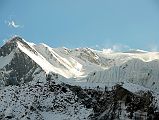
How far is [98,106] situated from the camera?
53.7 meters

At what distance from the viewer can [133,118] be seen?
146 feet

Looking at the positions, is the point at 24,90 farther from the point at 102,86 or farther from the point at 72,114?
the point at 102,86

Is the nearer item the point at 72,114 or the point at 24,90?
the point at 72,114

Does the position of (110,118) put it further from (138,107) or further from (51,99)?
(51,99)

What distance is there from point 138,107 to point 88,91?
14305 millimetres

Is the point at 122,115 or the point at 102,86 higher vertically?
the point at 102,86

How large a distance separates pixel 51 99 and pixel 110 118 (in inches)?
453

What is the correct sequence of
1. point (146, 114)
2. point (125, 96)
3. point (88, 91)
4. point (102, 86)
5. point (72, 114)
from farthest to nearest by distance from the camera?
point (102, 86) < point (88, 91) < point (72, 114) < point (125, 96) < point (146, 114)

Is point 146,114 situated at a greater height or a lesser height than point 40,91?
lesser

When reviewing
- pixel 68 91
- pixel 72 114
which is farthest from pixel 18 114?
pixel 68 91

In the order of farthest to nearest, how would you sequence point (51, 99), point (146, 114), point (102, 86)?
point (102, 86) → point (51, 99) → point (146, 114)

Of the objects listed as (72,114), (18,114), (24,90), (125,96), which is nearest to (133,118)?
(125,96)

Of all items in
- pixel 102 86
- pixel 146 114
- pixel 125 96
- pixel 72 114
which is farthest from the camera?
pixel 102 86

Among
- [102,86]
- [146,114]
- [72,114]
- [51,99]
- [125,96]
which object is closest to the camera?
[146,114]
